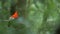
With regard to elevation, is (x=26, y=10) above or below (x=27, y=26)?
above

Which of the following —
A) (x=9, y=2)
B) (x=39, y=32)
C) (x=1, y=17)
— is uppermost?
(x=9, y=2)

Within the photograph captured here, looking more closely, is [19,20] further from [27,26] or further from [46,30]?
[46,30]

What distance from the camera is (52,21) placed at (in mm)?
970

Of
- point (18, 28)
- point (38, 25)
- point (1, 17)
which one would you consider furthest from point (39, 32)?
point (1, 17)

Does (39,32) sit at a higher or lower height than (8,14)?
lower

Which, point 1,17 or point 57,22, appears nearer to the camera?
point 1,17

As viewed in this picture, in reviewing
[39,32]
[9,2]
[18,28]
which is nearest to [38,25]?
[39,32]

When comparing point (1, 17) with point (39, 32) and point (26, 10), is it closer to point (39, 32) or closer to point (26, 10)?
point (26, 10)

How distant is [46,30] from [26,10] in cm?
20

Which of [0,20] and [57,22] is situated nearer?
[0,20]

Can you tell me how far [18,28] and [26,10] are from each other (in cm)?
14

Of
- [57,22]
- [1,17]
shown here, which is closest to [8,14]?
[1,17]

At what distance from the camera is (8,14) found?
905 millimetres

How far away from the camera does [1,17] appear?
0.90 m
